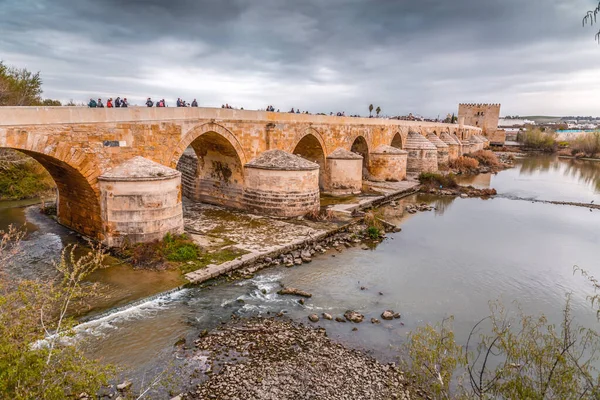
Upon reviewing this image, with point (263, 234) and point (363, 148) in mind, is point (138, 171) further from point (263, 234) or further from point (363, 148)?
point (363, 148)

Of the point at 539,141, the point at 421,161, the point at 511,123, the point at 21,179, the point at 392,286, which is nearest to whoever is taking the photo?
the point at 392,286

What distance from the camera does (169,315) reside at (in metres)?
6.73

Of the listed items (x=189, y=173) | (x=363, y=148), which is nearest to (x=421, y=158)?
(x=363, y=148)

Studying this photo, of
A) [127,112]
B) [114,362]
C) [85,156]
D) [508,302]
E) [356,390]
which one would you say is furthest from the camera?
[127,112]

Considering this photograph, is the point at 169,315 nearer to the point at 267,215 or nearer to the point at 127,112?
the point at 127,112

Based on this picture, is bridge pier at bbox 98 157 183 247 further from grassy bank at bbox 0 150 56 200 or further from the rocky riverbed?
grassy bank at bbox 0 150 56 200

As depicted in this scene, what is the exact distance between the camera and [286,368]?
544 centimetres

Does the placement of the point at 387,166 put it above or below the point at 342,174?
above

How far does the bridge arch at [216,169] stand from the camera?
13281 mm

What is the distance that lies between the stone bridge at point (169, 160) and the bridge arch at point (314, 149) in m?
0.05

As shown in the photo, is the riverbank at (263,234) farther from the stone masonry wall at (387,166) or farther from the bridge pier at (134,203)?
the stone masonry wall at (387,166)

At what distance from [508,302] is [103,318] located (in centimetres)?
815

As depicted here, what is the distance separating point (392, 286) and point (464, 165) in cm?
2426

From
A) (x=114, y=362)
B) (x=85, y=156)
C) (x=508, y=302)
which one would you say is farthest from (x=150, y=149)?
(x=508, y=302)
